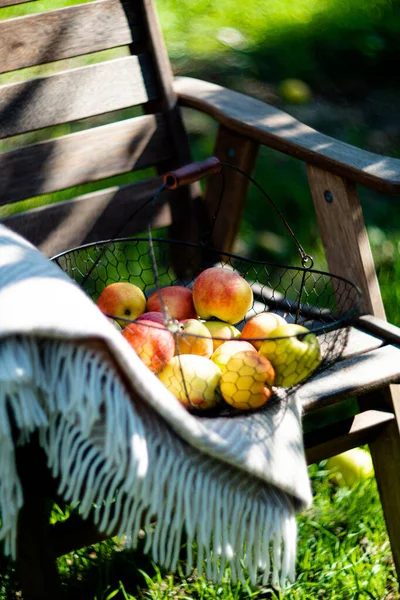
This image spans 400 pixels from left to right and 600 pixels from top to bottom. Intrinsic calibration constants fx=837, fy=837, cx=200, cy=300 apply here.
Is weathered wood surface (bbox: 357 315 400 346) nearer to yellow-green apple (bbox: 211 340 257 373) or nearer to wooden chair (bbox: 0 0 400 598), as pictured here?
wooden chair (bbox: 0 0 400 598)

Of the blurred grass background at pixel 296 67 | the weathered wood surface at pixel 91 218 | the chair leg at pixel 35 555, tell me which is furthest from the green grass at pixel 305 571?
the blurred grass background at pixel 296 67

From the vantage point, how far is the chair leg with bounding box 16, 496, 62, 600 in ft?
4.49

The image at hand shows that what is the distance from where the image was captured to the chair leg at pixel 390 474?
1798 mm

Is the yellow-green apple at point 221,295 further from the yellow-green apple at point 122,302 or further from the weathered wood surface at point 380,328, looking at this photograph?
the weathered wood surface at point 380,328

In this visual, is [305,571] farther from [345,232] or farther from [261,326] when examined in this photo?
[345,232]

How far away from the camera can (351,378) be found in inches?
62.7

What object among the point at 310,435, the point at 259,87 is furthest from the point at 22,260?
the point at 259,87

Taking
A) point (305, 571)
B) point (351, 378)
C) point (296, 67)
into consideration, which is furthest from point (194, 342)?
point (296, 67)

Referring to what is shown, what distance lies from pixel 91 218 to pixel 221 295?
653 mm

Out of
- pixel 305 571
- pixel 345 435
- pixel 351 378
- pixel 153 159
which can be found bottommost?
pixel 305 571

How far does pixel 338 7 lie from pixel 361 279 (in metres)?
3.20

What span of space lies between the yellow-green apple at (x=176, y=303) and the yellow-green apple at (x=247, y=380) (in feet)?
1.07

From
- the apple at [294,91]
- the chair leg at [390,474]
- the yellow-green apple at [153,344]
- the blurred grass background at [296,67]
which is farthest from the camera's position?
the apple at [294,91]

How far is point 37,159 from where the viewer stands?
7.00 feet
